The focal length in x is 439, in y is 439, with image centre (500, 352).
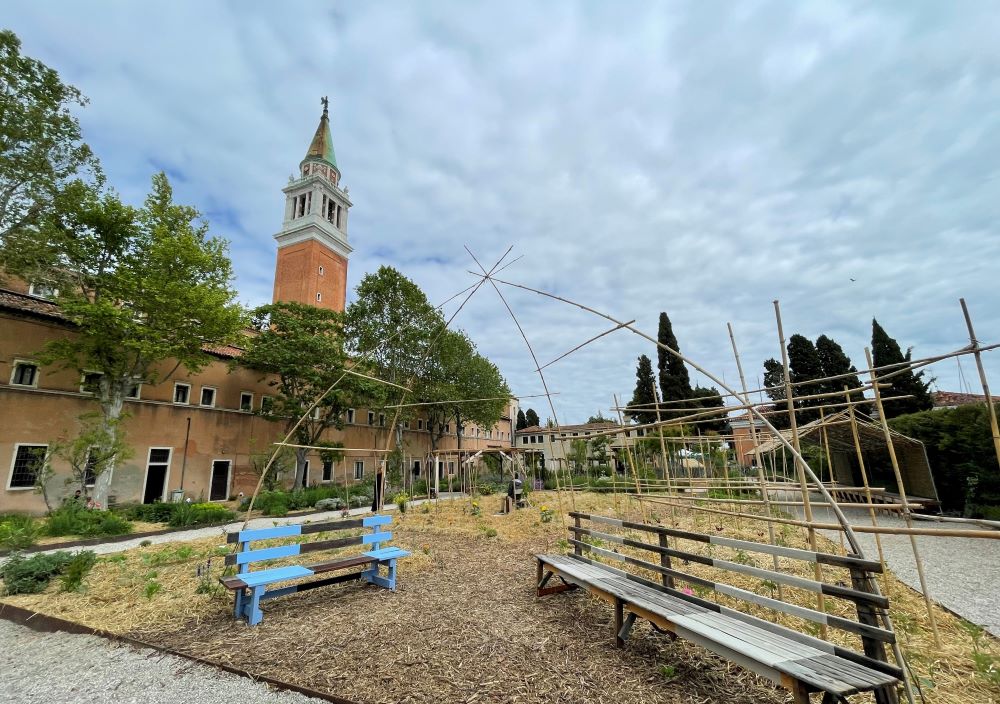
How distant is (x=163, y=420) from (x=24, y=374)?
5048mm

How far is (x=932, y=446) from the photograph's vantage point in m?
14.4

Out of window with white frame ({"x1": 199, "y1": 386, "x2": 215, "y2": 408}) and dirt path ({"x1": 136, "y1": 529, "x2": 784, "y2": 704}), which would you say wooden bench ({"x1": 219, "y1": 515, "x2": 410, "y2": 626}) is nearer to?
dirt path ({"x1": 136, "y1": 529, "x2": 784, "y2": 704})

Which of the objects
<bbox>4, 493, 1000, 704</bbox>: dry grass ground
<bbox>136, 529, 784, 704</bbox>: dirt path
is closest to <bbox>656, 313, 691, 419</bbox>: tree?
<bbox>4, 493, 1000, 704</bbox>: dry grass ground

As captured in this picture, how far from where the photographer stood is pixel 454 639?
14.7 ft

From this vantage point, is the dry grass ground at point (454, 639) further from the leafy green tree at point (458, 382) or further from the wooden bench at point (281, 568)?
the leafy green tree at point (458, 382)

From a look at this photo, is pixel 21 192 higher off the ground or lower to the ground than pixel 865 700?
higher

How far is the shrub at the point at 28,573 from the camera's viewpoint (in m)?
6.09

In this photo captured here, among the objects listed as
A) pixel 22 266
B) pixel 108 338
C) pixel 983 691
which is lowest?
pixel 983 691

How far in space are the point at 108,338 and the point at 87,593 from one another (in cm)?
1442

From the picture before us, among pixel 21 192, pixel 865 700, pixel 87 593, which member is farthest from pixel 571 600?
pixel 21 192

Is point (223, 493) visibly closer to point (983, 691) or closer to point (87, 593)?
point (87, 593)

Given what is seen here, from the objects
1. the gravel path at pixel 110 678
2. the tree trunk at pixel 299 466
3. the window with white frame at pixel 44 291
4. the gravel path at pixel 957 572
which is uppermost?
the window with white frame at pixel 44 291

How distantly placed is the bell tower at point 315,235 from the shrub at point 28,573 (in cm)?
3083

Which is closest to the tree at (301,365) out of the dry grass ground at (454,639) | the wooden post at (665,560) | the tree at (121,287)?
the tree at (121,287)
